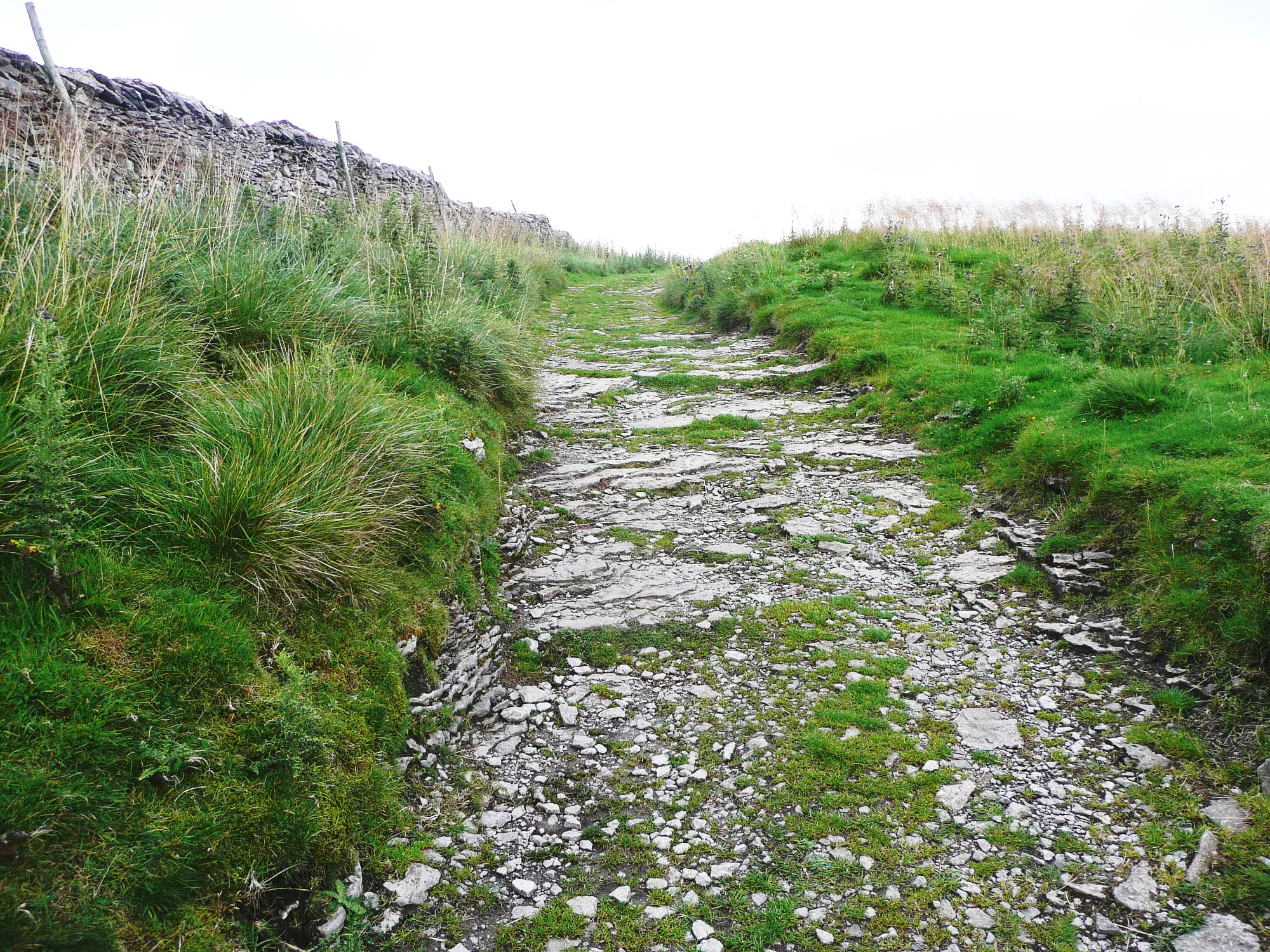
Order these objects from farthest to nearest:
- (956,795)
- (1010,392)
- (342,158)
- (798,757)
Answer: (342,158), (1010,392), (798,757), (956,795)

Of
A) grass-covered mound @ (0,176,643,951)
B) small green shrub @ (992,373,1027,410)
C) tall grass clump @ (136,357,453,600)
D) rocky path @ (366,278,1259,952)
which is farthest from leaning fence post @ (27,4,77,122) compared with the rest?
small green shrub @ (992,373,1027,410)

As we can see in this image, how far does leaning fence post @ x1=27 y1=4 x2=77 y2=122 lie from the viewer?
34.9ft

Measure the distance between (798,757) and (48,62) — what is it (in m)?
15.2

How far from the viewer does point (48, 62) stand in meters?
10.9

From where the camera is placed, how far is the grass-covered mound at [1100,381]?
477 cm

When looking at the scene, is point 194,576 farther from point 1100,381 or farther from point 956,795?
point 1100,381

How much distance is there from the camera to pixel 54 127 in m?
8.03

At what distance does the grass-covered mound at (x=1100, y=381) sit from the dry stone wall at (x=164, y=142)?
9596 millimetres

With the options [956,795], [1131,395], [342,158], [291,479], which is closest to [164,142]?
[342,158]

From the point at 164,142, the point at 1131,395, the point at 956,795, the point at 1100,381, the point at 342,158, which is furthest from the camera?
the point at 342,158

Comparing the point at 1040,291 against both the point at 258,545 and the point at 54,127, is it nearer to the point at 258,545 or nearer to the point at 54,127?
the point at 258,545

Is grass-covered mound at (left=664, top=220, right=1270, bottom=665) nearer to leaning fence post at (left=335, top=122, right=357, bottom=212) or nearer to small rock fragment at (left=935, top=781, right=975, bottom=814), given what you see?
small rock fragment at (left=935, top=781, right=975, bottom=814)

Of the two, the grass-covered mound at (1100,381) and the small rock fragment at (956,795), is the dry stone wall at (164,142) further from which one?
the grass-covered mound at (1100,381)

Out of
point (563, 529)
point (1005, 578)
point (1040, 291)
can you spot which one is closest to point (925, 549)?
point (1005, 578)
